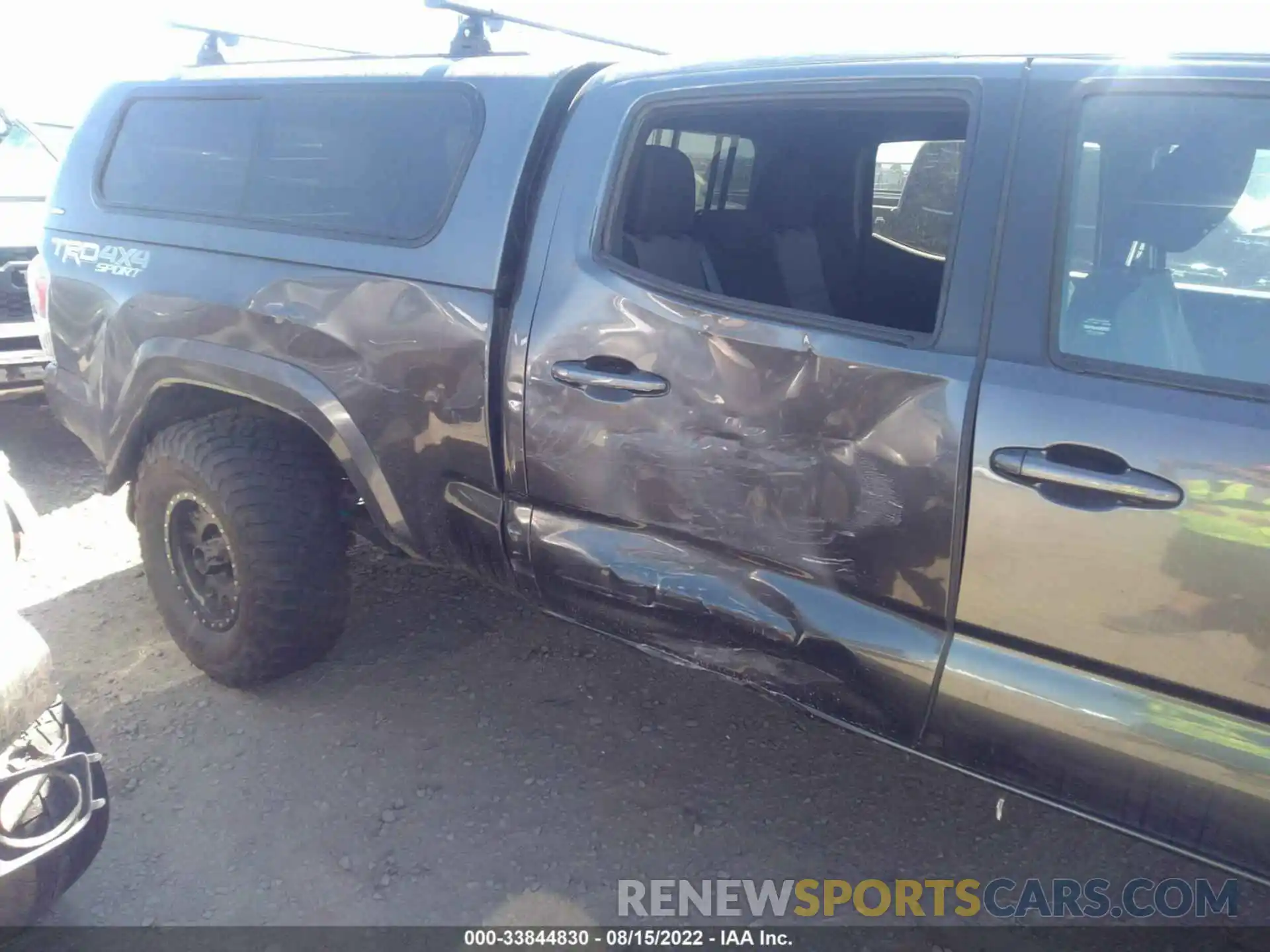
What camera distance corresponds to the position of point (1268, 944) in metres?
2.26

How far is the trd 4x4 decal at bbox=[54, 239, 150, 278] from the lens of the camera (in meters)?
2.92

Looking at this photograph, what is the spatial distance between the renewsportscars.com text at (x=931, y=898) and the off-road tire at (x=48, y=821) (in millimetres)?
1206

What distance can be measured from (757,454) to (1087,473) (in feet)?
2.12

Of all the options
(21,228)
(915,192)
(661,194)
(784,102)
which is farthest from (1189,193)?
(21,228)

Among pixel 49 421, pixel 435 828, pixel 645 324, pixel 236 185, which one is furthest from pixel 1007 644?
pixel 49 421

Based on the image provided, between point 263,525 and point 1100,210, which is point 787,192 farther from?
point 263,525

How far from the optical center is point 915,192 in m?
3.10

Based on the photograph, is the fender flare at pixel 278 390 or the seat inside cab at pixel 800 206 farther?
the fender flare at pixel 278 390

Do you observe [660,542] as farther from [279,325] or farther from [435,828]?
[279,325]

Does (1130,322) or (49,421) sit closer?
(1130,322)

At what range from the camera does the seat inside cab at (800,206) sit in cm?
228

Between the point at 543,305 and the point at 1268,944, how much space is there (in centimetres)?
231

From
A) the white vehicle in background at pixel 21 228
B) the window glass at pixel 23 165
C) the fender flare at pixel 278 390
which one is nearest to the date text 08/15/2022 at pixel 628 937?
the fender flare at pixel 278 390

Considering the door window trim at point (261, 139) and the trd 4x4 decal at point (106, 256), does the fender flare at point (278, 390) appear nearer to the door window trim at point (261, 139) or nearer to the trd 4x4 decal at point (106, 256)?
the trd 4x4 decal at point (106, 256)
